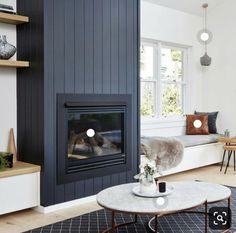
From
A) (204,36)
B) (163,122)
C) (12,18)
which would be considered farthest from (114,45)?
(204,36)

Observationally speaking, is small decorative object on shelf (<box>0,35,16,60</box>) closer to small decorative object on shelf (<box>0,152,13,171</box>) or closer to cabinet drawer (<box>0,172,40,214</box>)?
small decorative object on shelf (<box>0,152,13,171</box>)

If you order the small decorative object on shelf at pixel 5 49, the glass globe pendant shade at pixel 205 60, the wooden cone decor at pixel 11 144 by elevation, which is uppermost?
the glass globe pendant shade at pixel 205 60

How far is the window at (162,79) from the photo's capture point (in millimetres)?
6188

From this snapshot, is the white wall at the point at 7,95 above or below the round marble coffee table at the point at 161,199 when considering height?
above

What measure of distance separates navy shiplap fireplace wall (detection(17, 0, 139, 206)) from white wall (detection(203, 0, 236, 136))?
2668 mm

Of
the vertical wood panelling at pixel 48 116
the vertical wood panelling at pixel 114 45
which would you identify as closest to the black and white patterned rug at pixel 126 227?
the vertical wood panelling at pixel 48 116

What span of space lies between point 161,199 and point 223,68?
4.33 meters

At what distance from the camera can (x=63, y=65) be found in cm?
390

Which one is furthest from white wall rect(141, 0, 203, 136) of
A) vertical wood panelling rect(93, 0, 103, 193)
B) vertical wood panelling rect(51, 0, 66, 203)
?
vertical wood panelling rect(51, 0, 66, 203)

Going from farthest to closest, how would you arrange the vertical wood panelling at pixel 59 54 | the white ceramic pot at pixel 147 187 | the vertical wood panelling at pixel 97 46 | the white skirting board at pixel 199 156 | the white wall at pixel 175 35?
1. the white wall at pixel 175 35
2. the white skirting board at pixel 199 156
3. the vertical wood panelling at pixel 97 46
4. the vertical wood panelling at pixel 59 54
5. the white ceramic pot at pixel 147 187

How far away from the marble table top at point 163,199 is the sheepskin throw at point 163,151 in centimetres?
158

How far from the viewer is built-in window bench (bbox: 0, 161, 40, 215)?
3.56 meters

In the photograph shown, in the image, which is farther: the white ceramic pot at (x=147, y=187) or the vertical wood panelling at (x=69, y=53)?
the vertical wood panelling at (x=69, y=53)

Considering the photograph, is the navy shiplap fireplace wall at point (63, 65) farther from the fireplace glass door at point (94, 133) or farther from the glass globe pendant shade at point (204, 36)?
the glass globe pendant shade at point (204, 36)
